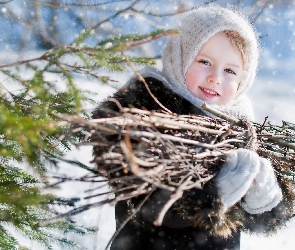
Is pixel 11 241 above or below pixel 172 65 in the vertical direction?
below

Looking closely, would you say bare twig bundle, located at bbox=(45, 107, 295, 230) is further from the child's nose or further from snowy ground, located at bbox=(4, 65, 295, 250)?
snowy ground, located at bbox=(4, 65, 295, 250)

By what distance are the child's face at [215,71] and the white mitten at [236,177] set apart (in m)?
0.50

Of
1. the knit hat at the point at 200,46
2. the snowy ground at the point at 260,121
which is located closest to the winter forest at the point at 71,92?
the snowy ground at the point at 260,121

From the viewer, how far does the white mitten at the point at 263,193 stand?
1.53 metres

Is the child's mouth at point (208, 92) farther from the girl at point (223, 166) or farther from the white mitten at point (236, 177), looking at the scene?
the white mitten at point (236, 177)

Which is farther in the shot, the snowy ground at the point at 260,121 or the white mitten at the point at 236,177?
the snowy ground at the point at 260,121

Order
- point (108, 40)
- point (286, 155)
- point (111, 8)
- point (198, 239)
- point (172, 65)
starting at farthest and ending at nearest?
point (111, 8), point (172, 65), point (286, 155), point (198, 239), point (108, 40)

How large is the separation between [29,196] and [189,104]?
0.84 metres

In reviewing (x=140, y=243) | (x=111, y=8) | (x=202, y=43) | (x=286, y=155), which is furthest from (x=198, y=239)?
(x=111, y=8)

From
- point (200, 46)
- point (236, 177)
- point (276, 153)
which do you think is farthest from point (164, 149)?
point (200, 46)

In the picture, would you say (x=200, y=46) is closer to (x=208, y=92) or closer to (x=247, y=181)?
(x=208, y=92)

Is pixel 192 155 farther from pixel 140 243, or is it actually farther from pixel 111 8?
pixel 111 8

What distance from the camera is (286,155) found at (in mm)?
1861

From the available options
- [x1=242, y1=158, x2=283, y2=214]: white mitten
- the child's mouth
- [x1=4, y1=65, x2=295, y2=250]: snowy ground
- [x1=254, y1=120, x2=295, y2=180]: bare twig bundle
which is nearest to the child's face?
the child's mouth
